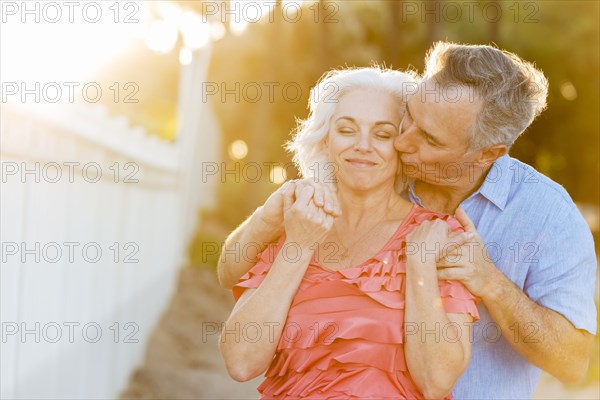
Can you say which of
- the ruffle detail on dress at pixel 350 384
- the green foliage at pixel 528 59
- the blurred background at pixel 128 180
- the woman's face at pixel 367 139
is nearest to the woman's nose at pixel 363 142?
the woman's face at pixel 367 139

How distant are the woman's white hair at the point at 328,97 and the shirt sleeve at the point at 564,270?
687 mm

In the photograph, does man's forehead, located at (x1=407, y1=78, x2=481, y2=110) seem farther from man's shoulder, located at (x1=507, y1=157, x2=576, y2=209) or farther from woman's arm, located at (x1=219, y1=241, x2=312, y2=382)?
woman's arm, located at (x1=219, y1=241, x2=312, y2=382)

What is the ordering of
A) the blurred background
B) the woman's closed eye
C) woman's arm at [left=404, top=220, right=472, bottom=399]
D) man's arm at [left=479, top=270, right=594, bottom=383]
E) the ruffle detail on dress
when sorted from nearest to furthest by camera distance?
woman's arm at [left=404, top=220, right=472, bottom=399], the ruffle detail on dress, man's arm at [left=479, top=270, right=594, bottom=383], the woman's closed eye, the blurred background

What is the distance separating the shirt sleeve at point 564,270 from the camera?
10.4 feet

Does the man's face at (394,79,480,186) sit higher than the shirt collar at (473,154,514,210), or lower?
higher

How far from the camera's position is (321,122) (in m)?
3.39

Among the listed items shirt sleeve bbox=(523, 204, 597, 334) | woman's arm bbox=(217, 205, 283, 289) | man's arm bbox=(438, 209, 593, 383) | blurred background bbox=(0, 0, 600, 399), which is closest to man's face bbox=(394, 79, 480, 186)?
man's arm bbox=(438, 209, 593, 383)

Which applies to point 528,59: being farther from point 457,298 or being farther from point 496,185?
point 457,298

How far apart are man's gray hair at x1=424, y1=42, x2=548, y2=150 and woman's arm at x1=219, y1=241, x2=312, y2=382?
2.66 feet

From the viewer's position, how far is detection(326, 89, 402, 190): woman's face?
321cm

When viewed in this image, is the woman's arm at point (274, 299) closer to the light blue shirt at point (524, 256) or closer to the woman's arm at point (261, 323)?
the woman's arm at point (261, 323)

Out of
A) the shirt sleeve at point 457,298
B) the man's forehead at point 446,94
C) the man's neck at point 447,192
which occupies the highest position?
the man's forehead at point 446,94

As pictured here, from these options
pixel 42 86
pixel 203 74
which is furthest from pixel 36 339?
pixel 203 74

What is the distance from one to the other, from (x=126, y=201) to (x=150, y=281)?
6.45 ft
